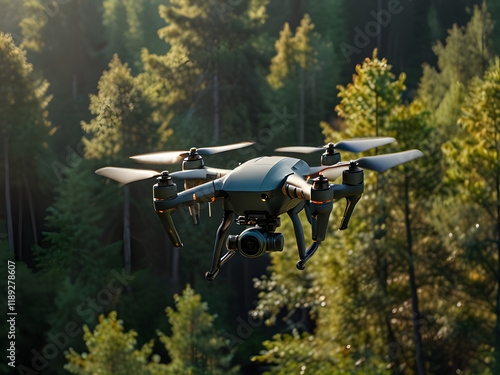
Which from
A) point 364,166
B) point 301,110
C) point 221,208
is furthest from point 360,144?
point 301,110

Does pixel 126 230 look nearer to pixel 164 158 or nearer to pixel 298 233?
pixel 164 158

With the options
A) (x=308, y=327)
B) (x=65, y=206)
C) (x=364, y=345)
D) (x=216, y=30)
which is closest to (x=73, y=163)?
(x=65, y=206)

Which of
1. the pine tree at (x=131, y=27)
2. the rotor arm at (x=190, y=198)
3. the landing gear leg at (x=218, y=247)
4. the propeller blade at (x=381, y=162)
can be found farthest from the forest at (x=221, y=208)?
the rotor arm at (x=190, y=198)

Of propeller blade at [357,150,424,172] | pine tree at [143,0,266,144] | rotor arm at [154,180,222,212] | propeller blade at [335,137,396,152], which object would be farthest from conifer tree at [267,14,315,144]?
rotor arm at [154,180,222,212]

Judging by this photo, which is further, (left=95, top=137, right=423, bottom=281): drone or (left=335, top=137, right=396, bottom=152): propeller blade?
(left=335, top=137, right=396, bottom=152): propeller blade

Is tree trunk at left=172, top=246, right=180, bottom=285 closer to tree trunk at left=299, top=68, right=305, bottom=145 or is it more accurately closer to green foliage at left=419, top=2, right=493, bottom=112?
tree trunk at left=299, top=68, right=305, bottom=145

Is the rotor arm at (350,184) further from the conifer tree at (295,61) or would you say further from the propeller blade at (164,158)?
the conifer tree at (295,61)

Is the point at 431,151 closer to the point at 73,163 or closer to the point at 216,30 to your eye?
the point at 216,30
